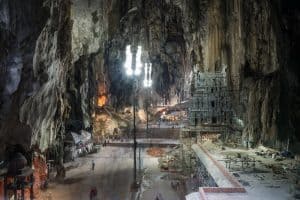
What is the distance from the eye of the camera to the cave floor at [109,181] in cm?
1883

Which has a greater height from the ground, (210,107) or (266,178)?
(210,107)

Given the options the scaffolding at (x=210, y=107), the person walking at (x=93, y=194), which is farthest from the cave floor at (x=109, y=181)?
the scaffolding at (x=210, y=107)

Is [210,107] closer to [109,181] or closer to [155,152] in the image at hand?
[155,152]

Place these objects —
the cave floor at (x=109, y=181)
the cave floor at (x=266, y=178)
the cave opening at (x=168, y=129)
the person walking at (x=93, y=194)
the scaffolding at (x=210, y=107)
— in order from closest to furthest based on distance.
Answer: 1. the cave floor at (x=266, y=178)
2. the cave opening at (x=168, y=129)
3. the person walking at (x=93, y=194)
4. the cave floor at (x=109, y=181)
5. the scaffolding at (x=210, y=107)

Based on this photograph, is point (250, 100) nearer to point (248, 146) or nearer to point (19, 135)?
point (248, 146)

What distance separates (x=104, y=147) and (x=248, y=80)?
17344mm

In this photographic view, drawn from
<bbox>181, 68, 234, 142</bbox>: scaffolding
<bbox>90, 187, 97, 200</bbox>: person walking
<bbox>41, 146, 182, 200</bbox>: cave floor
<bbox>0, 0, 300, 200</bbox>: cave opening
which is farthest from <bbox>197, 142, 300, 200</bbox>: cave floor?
<bbox>181, 68, 234, 142</bbox>: scaffolding

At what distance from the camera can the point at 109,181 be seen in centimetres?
2212

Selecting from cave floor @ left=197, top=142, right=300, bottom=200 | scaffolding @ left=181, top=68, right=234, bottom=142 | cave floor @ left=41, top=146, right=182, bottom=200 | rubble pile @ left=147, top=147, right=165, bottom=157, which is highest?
scaffolding @ left=181, top=68, right=234, bottom=142

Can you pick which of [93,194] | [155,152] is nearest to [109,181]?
[93,194]

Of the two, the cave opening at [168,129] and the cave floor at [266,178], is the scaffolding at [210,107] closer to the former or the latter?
the cave opening at [168,129]

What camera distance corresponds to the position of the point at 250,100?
82.4ft

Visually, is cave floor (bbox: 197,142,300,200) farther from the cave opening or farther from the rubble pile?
the rubble pile

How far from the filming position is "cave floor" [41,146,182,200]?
61.8ft
